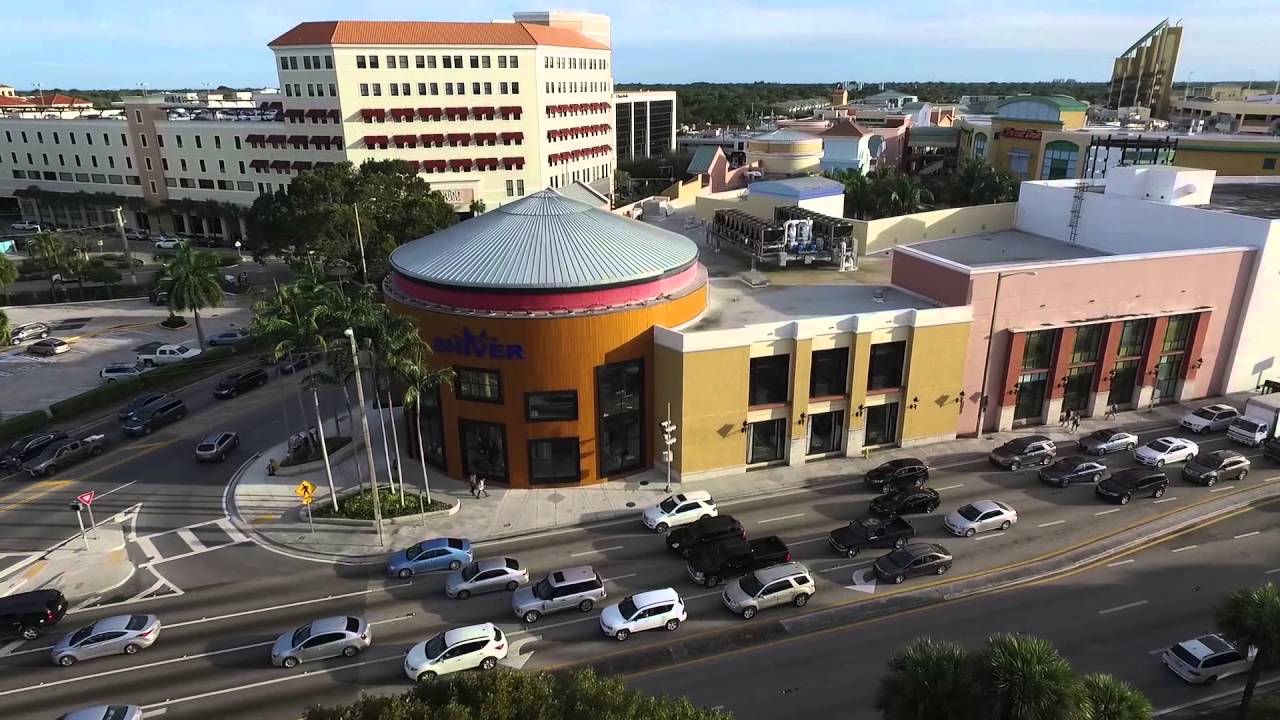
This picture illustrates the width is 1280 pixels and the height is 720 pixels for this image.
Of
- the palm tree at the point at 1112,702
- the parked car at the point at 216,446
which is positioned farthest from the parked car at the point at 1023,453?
the parked car at the point at 216,446

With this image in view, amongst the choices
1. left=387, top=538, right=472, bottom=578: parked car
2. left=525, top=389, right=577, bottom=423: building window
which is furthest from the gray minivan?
left=525, top=389, right=577, bottom=423: building window

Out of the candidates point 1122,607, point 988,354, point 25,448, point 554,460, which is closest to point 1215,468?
point 988,354

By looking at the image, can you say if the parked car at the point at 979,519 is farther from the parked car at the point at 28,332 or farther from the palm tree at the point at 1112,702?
the parked car at the point at 28,332

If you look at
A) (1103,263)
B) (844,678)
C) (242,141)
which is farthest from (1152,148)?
(242,141)

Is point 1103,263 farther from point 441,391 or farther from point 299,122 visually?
point 299,122

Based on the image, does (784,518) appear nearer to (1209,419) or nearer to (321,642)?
(321,642)
